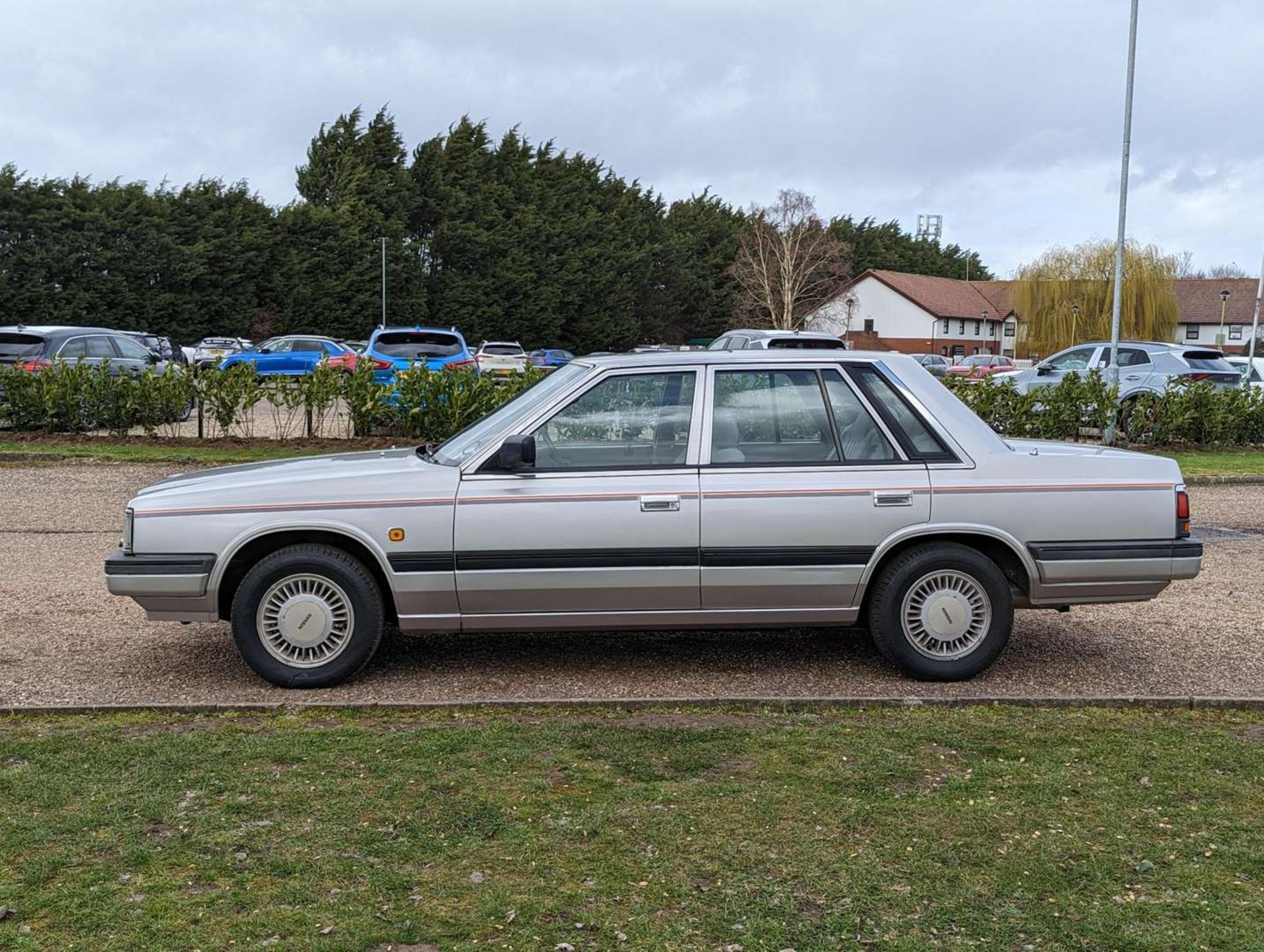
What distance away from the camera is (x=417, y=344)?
2570 centimetres

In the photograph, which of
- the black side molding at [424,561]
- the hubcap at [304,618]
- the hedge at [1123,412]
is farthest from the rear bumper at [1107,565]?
the hedge at [1123,412]

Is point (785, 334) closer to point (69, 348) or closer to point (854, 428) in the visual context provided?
point (854, 428)

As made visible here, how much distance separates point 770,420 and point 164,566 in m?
3.00

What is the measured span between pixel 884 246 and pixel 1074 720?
9858cm

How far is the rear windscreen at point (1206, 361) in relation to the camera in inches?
813

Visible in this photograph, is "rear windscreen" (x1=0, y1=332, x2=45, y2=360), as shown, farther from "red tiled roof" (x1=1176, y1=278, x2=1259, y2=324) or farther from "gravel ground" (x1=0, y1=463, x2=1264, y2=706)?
"red tiled roof" (x1=1176, y1=278, x2=1259, y2=324)

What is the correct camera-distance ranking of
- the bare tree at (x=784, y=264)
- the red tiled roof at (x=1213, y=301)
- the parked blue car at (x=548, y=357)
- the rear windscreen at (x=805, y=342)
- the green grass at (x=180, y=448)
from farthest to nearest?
1. the red tiled roof at (x=1213, y=301)
2. the bare tree at (x=784, y=264)
3. the parked blue car at (x=548, y=357)
4. the rear windscreen at (x=805, y=342)
5. the green grass at (x=180, y=448)

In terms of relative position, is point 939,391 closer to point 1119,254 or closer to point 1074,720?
Result: point 1074,720

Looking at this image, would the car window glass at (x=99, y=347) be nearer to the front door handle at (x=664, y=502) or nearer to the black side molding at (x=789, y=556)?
the front door handle at (x=664, y=502)

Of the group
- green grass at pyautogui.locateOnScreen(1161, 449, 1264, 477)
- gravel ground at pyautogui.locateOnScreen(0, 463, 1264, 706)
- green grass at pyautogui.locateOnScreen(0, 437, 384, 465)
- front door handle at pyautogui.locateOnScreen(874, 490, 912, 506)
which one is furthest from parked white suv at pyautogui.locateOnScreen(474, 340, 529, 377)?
front door handle at pyautogui.locateOnScreen(874, 490, 912, 506)

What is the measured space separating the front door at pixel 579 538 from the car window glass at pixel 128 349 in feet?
62.1

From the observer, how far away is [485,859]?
4000 mm

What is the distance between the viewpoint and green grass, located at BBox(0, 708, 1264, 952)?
3.55 meters

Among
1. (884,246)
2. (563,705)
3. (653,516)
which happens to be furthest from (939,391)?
(884,246)
